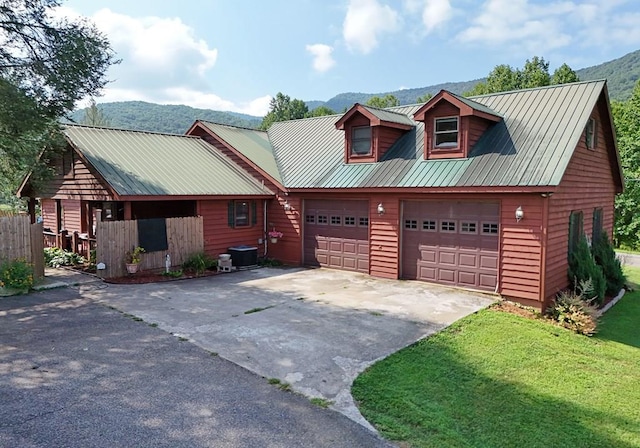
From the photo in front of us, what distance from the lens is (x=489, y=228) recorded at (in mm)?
11680

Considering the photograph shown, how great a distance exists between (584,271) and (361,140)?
7589 millimetres

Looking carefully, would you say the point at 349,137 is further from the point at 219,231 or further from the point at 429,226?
the point at 219,231

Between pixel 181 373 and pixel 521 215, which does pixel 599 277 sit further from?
pixel 181 373

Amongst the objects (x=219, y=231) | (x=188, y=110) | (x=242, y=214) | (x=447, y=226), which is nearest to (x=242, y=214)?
(x=242, y=214)

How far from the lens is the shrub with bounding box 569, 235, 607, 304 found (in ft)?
40.2

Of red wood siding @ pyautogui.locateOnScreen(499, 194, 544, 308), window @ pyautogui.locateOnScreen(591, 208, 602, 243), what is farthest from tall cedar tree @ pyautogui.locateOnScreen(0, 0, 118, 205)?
window @ pyautogui.locateOnScreen(591, 208, 602, 243)

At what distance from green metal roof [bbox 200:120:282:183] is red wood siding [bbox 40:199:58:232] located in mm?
6535

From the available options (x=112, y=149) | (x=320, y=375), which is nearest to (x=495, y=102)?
(x=320, y=375)

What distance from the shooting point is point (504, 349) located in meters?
8.27

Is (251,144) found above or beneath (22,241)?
above

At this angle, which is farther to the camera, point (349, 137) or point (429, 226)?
point (349, 137)

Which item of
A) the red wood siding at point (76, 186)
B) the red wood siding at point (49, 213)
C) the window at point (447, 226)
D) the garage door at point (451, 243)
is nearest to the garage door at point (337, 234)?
the garage door at point (451, 243)

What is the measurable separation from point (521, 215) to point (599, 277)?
3.70 metres

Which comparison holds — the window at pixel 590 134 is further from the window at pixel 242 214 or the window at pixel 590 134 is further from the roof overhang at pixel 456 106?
the window at pixel 242 214
